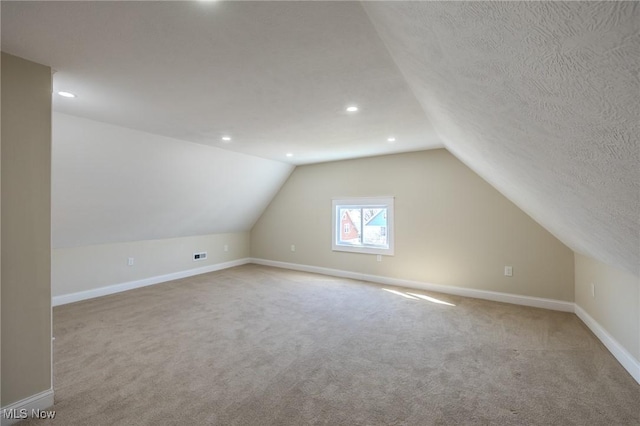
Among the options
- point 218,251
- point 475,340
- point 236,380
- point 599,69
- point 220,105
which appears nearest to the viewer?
point 599,69

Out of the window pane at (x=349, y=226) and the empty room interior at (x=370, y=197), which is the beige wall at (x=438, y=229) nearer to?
the empty room interior at (x=370, y=197)

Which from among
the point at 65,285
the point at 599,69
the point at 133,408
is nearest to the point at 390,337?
the point at 133,408

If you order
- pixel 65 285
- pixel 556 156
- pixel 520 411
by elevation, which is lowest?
pixel 520 411

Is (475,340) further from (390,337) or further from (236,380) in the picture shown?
(236,380)

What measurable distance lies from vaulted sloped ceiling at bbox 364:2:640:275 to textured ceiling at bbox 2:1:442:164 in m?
0.29

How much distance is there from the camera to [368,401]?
76.0 inches

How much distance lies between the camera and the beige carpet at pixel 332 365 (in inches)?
71.9

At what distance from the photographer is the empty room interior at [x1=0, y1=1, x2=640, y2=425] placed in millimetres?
1097

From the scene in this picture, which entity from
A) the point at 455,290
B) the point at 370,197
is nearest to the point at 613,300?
the point at 455,290

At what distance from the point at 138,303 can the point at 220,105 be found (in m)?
3.08

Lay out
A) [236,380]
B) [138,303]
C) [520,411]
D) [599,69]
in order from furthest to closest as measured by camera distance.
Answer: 1. [138,303]
2. [236,380]
3. [520,411]
4. [599,69]

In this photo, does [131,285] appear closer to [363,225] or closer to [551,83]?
[363,225]

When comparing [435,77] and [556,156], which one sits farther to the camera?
[435,77]

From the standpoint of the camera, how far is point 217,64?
1.88m
